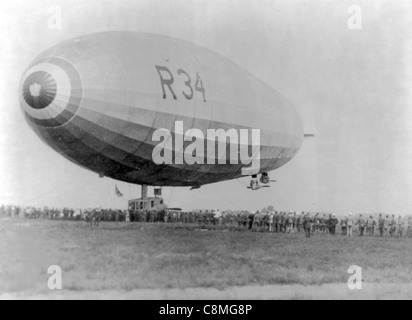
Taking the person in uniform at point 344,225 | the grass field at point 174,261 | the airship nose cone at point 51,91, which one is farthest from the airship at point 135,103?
the person in uniform at point 344,225

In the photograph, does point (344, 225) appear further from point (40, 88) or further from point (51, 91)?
point (40, 88)

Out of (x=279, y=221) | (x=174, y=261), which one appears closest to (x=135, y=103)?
(x=174, y=261)

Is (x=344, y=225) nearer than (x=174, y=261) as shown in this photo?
No

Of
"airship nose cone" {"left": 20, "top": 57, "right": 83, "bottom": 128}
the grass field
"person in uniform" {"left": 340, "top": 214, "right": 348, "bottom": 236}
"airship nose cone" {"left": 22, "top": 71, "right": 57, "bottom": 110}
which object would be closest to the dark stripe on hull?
"airship nose cone" {"left": 20, "top": 57, "right": 83, "bottom": 128}

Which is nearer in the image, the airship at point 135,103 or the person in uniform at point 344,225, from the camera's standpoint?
the airship at point 135,103

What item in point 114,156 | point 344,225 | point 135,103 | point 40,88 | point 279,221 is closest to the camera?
point 40,88

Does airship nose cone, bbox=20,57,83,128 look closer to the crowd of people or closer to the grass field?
the grass field

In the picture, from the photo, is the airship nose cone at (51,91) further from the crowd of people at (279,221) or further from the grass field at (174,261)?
the crowd of people at (279,221)
